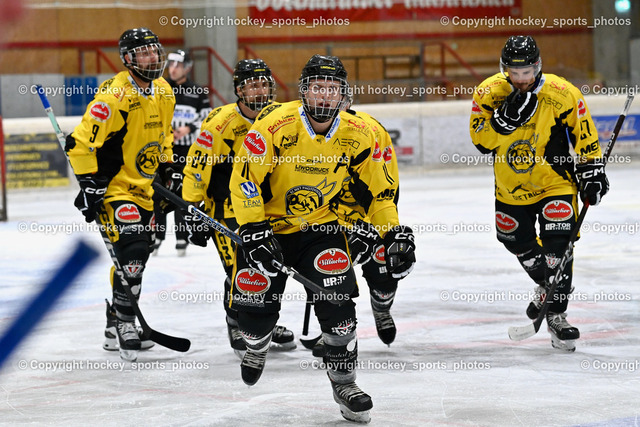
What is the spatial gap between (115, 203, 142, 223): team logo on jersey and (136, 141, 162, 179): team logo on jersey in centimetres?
19

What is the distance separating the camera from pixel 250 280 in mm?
3471

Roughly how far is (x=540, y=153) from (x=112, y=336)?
2312 mm

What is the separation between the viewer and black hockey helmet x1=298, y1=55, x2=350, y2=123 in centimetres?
325

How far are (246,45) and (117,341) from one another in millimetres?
9998

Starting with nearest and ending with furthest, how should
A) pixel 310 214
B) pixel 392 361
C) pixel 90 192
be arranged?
pixel 310 214 → pixel 392 361 → pixel 90 192

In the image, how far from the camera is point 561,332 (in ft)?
14.1

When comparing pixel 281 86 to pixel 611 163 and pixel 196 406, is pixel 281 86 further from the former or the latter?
pixel 196 406

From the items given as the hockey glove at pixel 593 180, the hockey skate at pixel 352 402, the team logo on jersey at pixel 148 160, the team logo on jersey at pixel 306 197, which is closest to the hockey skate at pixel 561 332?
the hockey glove at pixel 593 180

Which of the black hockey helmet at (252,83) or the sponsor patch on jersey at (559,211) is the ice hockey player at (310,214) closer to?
the black hockey helmet at (252,83)

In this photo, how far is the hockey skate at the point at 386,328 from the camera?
4.45 meters

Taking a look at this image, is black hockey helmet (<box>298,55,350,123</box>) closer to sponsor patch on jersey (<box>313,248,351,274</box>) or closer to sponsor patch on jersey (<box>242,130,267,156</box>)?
sponsor patch on jersey (<box>242,130,267,156</box>)

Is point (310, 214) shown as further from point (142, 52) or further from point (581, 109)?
point (581, 109)

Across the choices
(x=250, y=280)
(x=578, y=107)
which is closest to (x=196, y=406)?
(x=250, y=280)

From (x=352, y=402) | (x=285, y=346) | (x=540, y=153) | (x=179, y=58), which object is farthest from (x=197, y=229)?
(x=179, y=58)
